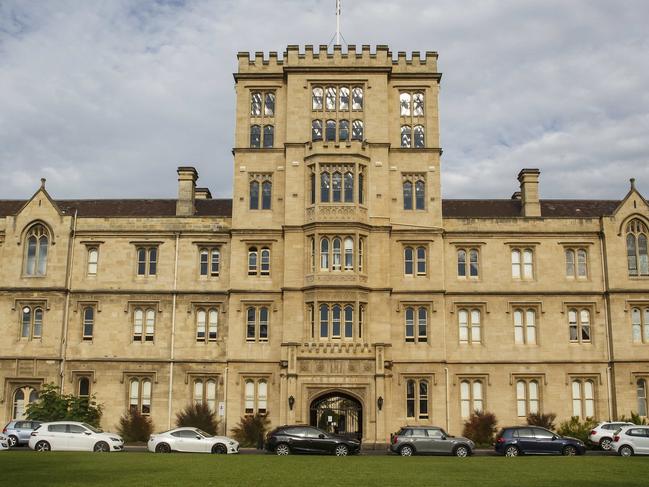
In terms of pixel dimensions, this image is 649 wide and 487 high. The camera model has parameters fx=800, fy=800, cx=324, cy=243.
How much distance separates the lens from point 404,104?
48.3 m

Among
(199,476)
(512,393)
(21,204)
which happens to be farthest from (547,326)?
(21,204)

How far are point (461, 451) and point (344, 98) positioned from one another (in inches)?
866

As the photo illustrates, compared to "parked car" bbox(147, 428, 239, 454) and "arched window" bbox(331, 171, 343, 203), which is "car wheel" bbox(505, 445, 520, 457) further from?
"arched window" bbox(331, 171, 343, 203)

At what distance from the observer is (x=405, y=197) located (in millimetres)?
46938

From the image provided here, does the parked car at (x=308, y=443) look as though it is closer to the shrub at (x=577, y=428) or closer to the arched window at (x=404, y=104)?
the shrub at (x=577, y=428)

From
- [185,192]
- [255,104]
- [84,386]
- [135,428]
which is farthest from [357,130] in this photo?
[84,386]

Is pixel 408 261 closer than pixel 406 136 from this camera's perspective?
Yes

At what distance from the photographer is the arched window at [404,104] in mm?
48188

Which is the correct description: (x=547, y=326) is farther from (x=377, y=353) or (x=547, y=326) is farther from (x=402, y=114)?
(x=402, y=114)

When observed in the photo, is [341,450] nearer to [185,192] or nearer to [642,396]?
[642,396]

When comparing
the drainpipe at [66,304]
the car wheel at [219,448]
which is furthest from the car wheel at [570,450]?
the drainpipe at [66,304]

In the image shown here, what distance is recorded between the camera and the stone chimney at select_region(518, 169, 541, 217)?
162 feet

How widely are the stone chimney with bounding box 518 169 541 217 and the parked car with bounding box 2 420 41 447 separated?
1205 inches

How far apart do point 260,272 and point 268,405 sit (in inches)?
296
